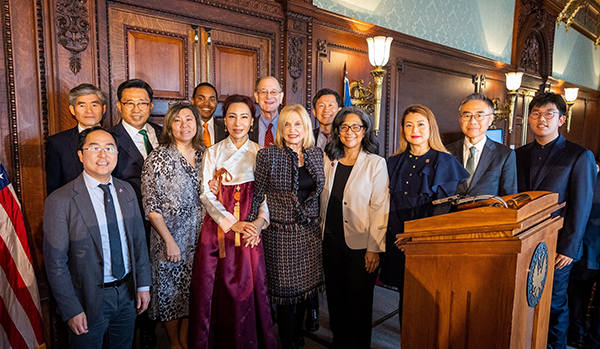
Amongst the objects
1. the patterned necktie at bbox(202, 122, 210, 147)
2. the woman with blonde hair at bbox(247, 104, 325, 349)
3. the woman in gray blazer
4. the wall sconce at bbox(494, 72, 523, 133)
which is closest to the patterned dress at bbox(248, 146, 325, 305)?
the woman with blonde hair at bbox(247, 104, 325, 349)

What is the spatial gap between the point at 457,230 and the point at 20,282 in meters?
2.33

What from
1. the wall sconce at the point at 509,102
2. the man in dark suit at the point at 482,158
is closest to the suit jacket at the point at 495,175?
the man in dark suit at the point at 482,158

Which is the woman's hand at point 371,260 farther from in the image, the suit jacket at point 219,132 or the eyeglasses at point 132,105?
the eyeglasses at point 132,105

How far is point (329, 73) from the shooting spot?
13.7ft

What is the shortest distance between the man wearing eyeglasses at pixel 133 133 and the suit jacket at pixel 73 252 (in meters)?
0.51

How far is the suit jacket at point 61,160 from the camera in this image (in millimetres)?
2250

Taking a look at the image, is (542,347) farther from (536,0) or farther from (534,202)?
(536,0)

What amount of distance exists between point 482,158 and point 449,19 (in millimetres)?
4189

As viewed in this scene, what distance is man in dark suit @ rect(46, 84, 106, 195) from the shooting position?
2254 mm

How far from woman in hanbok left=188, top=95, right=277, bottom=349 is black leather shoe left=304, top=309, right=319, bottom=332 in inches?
26.7

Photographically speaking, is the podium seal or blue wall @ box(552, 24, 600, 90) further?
blue wall @ box(552, 24, 600, 90)

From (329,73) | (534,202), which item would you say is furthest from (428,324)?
(329,73)

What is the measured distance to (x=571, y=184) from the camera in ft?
7.80

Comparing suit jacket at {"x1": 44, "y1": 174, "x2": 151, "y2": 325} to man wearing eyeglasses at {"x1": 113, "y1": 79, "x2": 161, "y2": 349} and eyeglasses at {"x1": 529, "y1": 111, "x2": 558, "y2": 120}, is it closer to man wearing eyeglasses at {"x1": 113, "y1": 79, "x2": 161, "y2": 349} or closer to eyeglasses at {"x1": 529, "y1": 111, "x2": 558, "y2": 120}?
man wearing eyeglasses at {"x1": 113, "y1": 79, "x2": 161, "y2": 349}
